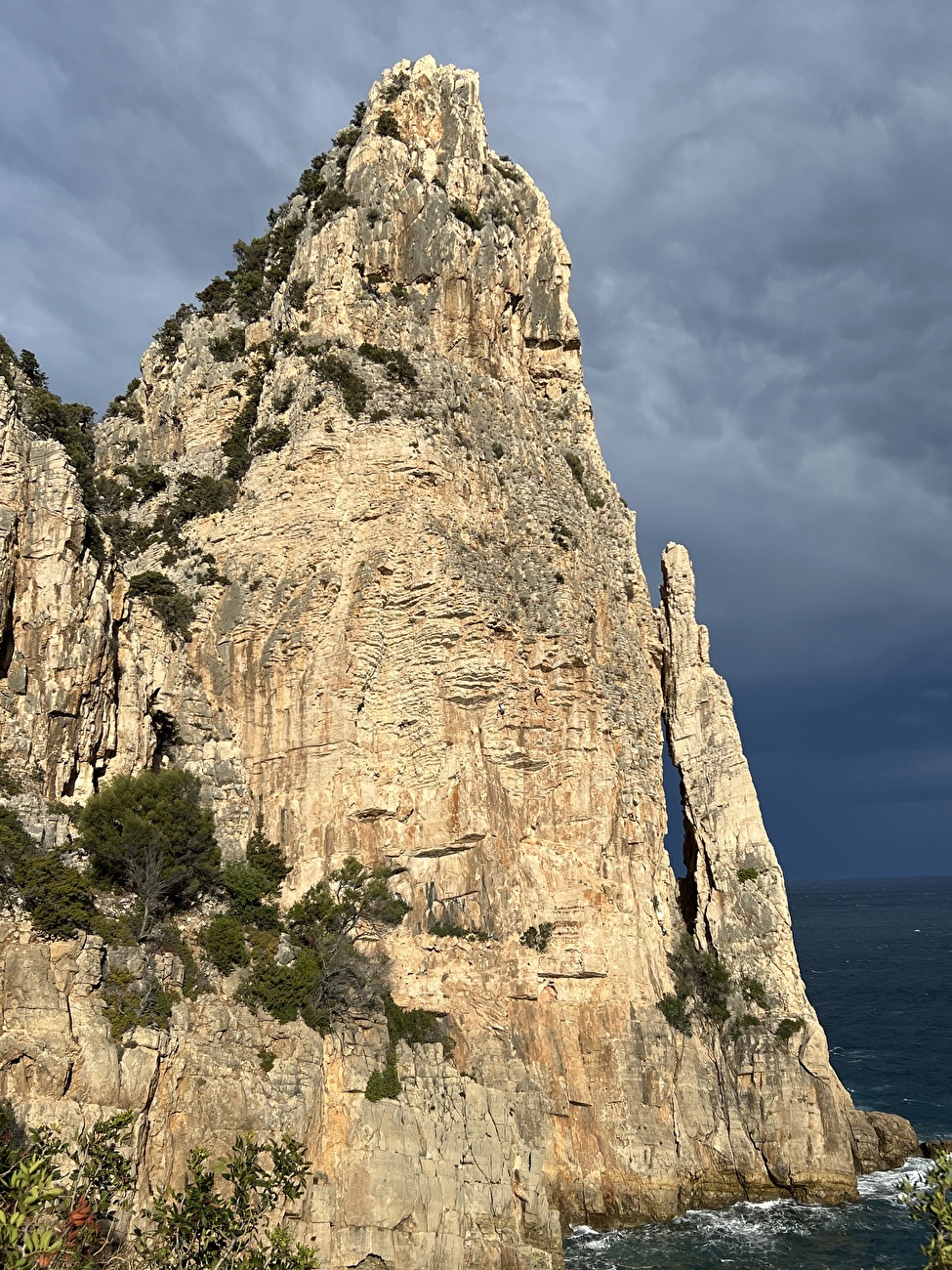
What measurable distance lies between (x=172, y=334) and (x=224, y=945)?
3432 cm

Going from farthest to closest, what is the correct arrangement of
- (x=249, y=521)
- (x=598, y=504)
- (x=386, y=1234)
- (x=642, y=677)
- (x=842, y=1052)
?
(x=842, y=1052)
(x=598, y=504)
(x=642, y=677)
(x=249, y=521)
(x=386, y=1234)

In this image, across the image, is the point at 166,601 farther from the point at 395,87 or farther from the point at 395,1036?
the point at 395,87

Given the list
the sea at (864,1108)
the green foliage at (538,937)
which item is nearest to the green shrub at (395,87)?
the green foliage at (538,937)

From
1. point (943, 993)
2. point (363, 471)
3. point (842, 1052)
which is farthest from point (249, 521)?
point (943, 993)

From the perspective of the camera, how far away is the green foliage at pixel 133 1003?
2547 cm

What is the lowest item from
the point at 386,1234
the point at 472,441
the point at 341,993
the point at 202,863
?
the point at 386,1234

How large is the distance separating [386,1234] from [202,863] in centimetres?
1285

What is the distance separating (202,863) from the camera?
33.2 meters

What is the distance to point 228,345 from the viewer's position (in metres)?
48.6

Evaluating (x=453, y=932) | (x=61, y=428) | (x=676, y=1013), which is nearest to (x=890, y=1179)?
(x=676, y=1013)

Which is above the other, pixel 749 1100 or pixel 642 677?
pixel 642 677

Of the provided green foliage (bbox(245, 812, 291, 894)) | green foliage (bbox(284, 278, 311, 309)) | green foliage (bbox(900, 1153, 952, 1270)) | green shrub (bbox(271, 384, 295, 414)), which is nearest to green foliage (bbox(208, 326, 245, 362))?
green foliage (bbox(284, 278, 311, 309))

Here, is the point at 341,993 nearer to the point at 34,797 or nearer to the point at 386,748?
the point at 386,748

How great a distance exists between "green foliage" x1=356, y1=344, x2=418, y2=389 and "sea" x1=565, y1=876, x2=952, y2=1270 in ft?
108
